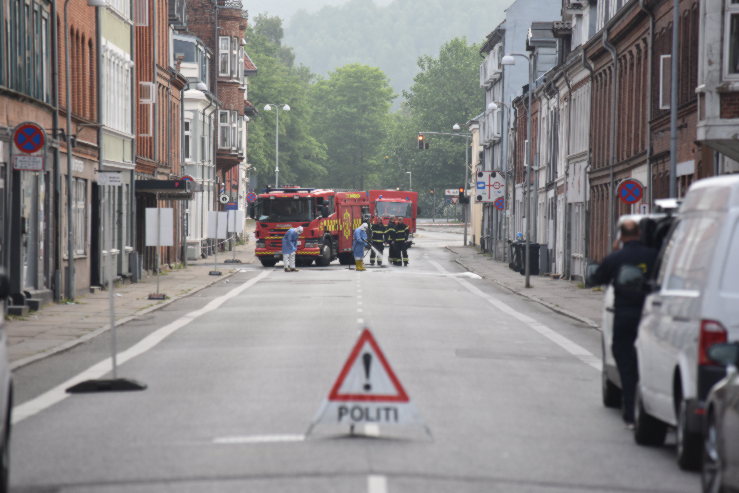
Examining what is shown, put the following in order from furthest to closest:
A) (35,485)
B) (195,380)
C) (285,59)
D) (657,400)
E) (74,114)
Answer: (285,59) → (74,114) → (195,380) → (657,400) → (35,485)

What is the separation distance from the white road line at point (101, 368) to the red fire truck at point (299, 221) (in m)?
22.4

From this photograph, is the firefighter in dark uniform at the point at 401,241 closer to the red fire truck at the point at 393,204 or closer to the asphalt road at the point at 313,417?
the asphalt road at the point at 313,417

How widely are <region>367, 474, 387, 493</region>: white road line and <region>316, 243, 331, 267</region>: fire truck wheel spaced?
45.3m

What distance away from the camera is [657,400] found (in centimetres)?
1058

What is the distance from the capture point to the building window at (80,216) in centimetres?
3456

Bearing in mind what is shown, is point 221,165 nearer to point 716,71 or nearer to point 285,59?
point 716,71

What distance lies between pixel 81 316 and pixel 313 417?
49.9 ft

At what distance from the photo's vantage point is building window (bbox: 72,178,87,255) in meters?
34.6

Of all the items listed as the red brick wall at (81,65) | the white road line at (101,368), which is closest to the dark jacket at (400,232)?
the red brick wall at (81,65)

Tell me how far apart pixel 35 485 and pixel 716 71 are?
2105cm

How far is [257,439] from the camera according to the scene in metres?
10.8

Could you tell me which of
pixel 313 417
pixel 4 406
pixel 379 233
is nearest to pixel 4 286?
pixel 4 406

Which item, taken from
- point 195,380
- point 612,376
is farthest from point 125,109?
point 612,376

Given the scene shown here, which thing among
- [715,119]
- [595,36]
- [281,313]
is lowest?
[281,313]
